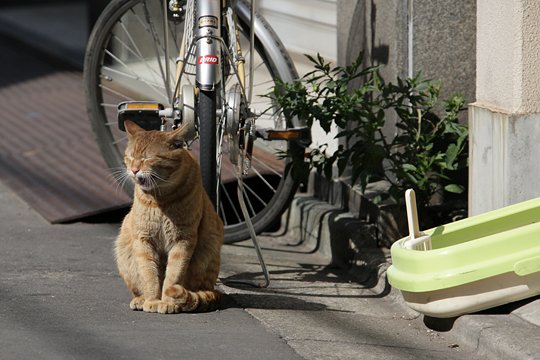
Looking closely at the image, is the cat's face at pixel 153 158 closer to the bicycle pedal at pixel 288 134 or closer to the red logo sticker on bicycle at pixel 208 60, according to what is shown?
the red logo sticker on bicycle at pixel 208 60

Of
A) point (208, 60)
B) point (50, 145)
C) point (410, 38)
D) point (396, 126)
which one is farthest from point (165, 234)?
point (50, 145)

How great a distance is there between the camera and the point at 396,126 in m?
5.87

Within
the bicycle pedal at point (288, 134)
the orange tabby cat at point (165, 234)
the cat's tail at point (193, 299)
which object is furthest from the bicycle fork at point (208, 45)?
the cat's tail at point (193, 299)

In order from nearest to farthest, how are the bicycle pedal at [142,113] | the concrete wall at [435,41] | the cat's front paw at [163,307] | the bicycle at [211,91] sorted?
1. the cat's front paw at [163,307]
2. the bicycle at [211,91]
3. the bicycle pedal at [142,113]
4. the concrete wall at [435,41]

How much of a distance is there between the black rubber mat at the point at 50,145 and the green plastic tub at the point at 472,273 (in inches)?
101

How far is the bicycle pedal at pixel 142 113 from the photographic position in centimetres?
539

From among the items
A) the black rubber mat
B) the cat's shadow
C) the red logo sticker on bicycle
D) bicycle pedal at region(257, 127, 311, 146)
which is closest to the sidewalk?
the cat's shadow

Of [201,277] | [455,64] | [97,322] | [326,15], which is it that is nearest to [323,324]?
[201,277]

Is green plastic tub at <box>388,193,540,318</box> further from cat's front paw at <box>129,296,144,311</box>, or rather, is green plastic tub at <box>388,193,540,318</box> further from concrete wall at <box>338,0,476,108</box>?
concrete wall at <box>338,0,476,108</box>

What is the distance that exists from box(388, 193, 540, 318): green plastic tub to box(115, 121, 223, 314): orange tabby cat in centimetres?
87

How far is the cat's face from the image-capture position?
4.68 m

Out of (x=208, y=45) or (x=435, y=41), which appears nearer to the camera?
(x=208, y=45)

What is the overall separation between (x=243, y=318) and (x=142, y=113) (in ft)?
4.09

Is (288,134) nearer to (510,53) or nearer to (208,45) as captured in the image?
(208,45)
